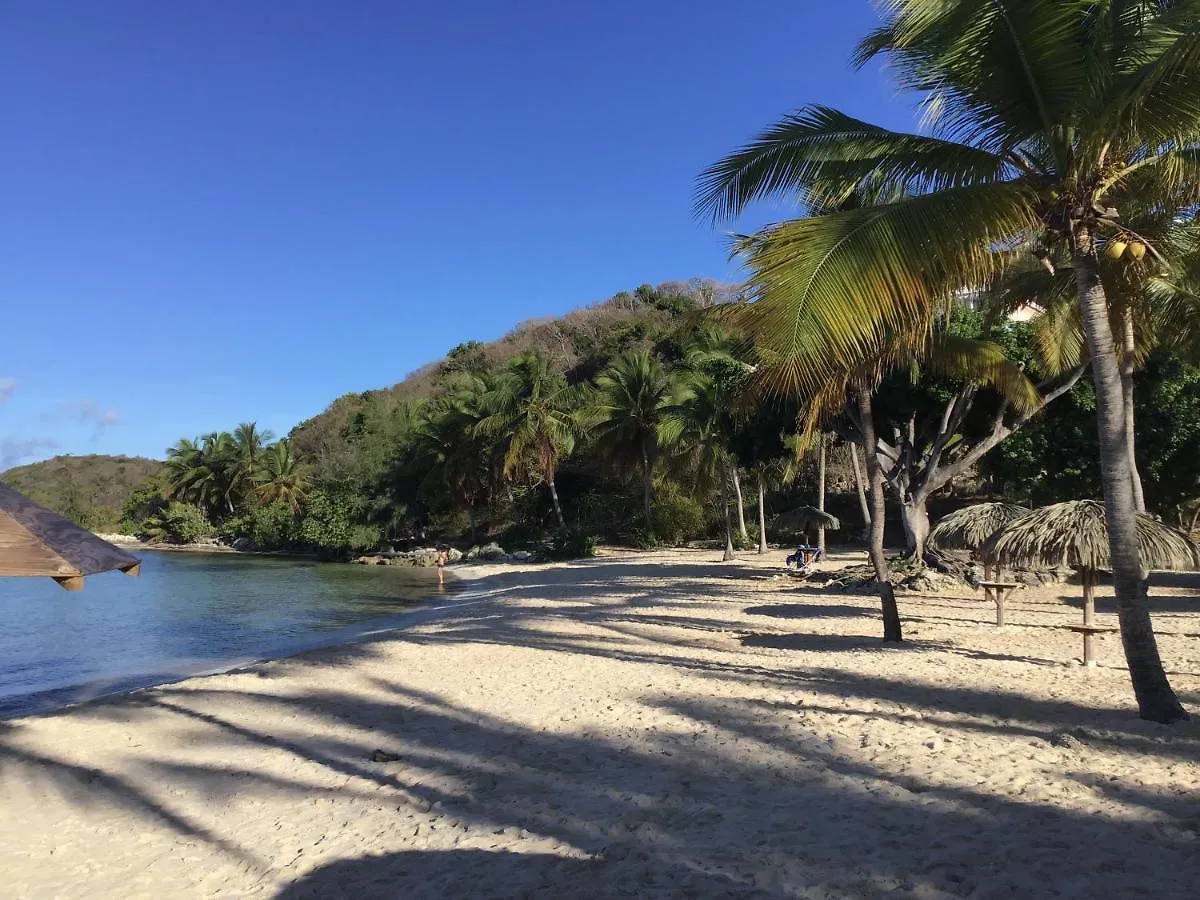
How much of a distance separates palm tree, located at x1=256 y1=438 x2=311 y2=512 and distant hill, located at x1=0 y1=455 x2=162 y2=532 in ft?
84.8

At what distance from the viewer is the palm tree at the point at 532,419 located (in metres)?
35.1

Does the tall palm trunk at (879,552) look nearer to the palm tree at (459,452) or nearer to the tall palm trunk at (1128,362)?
the tall palm trunk at (1128,362)

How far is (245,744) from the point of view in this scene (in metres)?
7.29

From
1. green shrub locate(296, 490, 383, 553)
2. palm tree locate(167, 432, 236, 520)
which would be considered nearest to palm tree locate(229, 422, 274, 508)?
palm tree locate(167, 432, 236, 520)

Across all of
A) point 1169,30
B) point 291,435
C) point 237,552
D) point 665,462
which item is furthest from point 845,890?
point 291,435

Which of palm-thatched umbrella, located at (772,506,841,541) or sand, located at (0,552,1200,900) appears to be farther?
palm-thatched umbrella, located at (772,506,841,541)

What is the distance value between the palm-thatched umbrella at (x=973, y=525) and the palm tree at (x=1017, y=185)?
5242 mm

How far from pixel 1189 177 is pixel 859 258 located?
3.56 metres

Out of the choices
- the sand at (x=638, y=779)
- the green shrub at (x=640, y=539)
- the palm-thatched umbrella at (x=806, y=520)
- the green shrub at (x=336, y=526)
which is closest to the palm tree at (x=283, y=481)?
the green shrub at (x=336, y=526)

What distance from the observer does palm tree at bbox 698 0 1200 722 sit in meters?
5.26

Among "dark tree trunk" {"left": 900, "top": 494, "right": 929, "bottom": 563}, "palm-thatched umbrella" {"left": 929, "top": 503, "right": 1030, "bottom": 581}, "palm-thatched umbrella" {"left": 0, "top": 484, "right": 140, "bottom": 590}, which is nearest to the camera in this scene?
"palm-thatched umbrella" {"left": 0, "top": 484, "right": 140, "bottom": 590}

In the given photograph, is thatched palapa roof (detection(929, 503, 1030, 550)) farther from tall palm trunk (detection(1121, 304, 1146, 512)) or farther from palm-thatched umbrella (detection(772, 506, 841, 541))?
palm-thatched umbrella (detection(772, 506, 841, 541))

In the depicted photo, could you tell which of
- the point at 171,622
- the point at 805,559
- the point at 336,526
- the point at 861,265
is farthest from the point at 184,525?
the point at 861,265

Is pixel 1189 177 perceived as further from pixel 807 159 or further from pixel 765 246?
pixel 765 246
